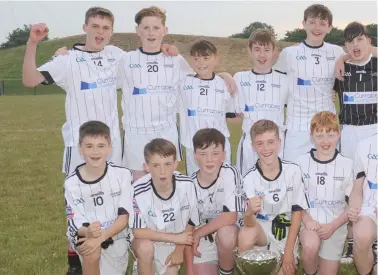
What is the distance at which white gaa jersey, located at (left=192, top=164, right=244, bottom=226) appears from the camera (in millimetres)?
3619

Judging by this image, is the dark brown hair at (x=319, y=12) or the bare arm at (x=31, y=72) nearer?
Result: the bare arm at (x=31, y=72)

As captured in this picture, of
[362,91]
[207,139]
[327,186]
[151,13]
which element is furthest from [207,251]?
[151,13]

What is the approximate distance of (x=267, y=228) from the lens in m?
3.64

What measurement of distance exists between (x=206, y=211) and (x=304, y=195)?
2.28 ft

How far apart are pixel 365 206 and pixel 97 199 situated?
179 cm

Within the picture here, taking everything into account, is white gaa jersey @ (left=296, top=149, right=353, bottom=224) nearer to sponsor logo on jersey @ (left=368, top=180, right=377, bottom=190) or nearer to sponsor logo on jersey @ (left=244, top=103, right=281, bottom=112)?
sponsor logo on jersey @ (left=368, top=180, right=377, bottom=190)

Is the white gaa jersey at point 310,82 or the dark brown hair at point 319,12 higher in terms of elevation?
the dark brown hair at point 319,12

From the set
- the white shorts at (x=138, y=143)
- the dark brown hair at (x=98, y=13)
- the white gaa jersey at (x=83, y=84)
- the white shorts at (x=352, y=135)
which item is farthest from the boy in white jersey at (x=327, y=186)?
the dark brown hair at (x=98, y=13)

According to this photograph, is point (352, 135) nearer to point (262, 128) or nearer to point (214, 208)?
point (262, 128)

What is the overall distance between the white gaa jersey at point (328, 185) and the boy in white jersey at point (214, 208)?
1.67ft

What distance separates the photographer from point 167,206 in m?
3.55

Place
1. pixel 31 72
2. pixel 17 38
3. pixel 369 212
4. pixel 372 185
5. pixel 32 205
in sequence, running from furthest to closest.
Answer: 1. pixel 17 38
2. pixel 32 205
3. pixel 31 72
4. pixel 372 185
5. pixel 369 212

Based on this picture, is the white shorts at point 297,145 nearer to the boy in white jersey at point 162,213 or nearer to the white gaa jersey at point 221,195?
the white gaa jersey at point 221,195

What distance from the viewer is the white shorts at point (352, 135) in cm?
428
